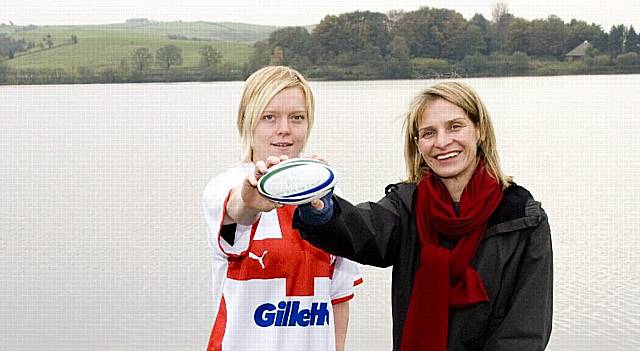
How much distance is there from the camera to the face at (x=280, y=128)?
6.78 feet


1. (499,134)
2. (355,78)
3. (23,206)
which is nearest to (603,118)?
(499,134)

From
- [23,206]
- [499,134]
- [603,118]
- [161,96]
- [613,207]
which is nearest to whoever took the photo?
[613,207]

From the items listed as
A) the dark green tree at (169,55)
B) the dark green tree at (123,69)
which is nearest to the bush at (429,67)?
the dark green tree at (169,55)

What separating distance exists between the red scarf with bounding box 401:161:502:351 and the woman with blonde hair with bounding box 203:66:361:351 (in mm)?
207

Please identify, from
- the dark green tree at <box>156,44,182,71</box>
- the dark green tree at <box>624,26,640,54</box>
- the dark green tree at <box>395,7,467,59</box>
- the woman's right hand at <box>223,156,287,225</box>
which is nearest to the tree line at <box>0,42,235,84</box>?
the dark green tree at <box>156,44,182,71</box>

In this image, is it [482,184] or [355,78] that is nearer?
[482,184]

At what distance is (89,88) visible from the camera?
1366cm

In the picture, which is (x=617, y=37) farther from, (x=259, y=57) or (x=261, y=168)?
(x=261, y=168)

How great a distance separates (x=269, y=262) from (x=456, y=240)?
0.40m

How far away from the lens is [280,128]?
206cm

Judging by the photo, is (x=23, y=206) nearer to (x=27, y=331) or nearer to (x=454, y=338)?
(x=27, y=331)

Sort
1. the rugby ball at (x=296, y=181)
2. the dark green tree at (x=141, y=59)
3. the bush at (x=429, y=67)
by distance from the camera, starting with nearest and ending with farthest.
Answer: the rugby ball at (x=296, y=181), the bush at (x=429, y=67), the dark green tree at (x=141, y=59)

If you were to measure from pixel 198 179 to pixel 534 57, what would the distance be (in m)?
6.29

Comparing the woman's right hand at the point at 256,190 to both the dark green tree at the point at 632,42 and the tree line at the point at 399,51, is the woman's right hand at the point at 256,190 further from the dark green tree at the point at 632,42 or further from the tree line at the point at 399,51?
the dark green tree at the point at 632,42
